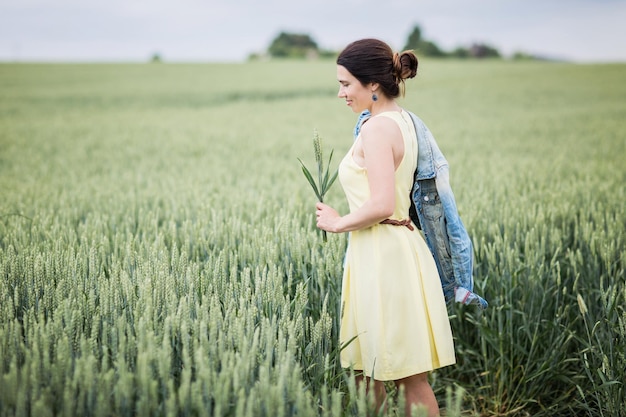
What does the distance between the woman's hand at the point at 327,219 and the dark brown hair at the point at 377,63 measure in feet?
1.73

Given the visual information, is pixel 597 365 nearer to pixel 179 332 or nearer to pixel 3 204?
pixel 179 332

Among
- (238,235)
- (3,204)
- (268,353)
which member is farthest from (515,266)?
(3,204)

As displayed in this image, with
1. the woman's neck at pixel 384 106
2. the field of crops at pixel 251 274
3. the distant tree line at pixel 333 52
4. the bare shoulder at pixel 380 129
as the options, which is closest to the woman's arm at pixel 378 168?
the bare shoulder at pixel 380 129

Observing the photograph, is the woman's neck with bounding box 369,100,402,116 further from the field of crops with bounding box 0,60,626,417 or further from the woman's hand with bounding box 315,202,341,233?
the field of crops with bounding box 0,60,626,417

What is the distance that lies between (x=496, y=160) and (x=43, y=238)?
586cm

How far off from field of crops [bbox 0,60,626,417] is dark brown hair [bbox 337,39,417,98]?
34.0 inches

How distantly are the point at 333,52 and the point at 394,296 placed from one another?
195ft

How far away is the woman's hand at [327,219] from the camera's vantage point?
7.23ft

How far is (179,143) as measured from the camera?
9883mm

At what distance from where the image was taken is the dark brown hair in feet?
7.04

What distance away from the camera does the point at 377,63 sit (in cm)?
215

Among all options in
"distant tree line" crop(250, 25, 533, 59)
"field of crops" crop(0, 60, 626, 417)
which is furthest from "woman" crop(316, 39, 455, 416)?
"distant tree line" crop(250, 25, 533, 59)

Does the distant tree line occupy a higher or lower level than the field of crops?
higher

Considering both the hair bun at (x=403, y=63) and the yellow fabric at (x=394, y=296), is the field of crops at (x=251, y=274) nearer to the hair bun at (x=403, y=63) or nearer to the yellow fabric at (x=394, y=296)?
the yellow fabric at (x=394, y=296)
